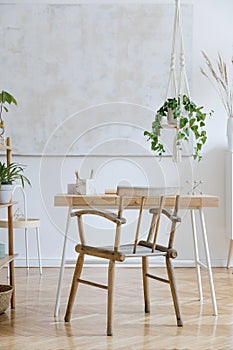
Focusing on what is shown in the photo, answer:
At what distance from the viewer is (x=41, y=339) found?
319cm

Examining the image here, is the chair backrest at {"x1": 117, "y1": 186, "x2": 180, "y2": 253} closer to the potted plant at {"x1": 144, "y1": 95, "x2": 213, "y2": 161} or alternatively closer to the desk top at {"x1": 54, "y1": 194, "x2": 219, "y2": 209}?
the desk top at {"x1": 54, "y1": 194, "x2": 219, "y2": 209}

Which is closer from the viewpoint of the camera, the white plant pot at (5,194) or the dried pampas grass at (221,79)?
the white plant pot at (5,194)

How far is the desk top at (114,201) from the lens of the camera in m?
3.51

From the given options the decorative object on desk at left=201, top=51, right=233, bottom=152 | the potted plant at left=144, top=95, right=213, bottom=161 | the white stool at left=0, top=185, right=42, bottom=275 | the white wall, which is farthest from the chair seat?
the decorative object on desk at left=201, top=51, right=233, bottom=152

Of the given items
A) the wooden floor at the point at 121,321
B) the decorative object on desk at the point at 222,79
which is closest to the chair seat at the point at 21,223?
the wooden floor at the point at 121,321

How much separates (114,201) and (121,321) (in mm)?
654

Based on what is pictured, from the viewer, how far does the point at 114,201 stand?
354 cm

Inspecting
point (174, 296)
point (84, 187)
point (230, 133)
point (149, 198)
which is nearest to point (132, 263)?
point (230, 133)

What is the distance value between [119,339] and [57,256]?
265cm

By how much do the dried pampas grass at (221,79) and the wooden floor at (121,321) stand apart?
169 centimetres

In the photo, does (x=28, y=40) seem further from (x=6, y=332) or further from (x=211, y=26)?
(x=6, y=332)

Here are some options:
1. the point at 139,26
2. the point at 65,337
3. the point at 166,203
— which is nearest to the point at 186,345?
the point at 65,337

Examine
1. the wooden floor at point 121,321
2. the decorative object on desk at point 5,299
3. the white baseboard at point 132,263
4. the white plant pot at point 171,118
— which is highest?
the white plant pot at point 171,118

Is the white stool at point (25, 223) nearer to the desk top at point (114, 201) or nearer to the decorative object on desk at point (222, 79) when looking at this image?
the desk top at point (114, 201)
